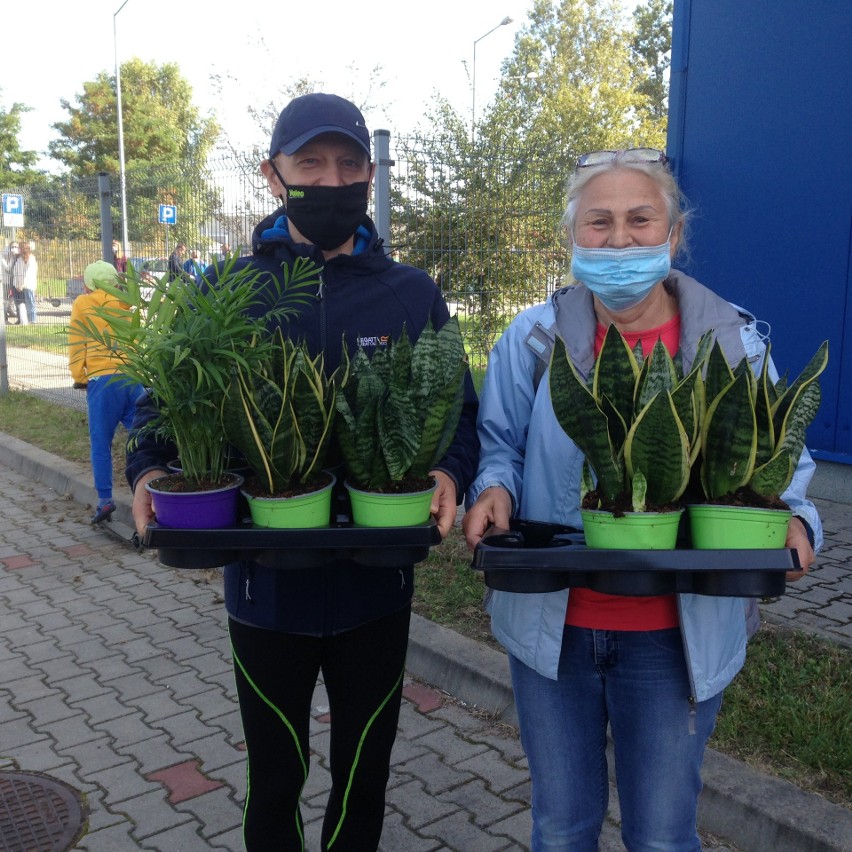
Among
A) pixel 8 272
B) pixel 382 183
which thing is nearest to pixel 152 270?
pixel 382 183

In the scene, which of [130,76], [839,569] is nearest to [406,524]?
[839,569]

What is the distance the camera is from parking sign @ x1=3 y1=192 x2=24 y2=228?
11.8 meters

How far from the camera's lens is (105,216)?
976 centimetres

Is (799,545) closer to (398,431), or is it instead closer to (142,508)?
(398,431)

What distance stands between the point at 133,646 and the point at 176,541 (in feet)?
10.2

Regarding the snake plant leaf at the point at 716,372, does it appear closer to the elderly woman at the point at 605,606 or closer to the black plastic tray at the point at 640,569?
the elderly woman at the point at 605,606

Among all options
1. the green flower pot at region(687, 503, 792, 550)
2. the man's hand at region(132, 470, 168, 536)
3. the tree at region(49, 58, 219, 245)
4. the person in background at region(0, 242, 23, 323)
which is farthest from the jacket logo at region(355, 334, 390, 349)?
the tree at region(49, 58, 219, 245)

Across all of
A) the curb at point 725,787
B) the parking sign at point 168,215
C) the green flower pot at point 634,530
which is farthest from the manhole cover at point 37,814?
the parking sign at point 168,215

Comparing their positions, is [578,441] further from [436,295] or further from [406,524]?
[436,295]

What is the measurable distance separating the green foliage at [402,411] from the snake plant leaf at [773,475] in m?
0.65

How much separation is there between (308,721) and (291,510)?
0.65 meters

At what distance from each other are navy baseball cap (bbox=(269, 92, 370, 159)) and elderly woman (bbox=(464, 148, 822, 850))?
60 centimetres

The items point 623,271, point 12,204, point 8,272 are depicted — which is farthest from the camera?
point 8,272

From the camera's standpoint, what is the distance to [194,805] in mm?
3242
